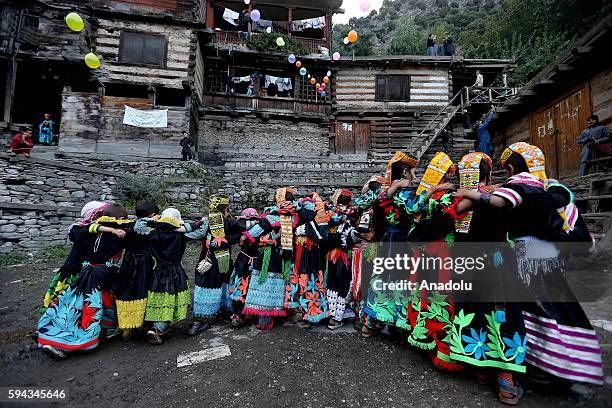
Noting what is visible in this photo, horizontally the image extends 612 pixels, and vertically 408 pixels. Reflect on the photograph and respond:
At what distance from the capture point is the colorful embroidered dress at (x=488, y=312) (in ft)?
7.52

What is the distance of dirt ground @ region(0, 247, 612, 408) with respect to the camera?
2434 millimetres

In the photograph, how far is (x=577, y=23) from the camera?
2008 centimetres

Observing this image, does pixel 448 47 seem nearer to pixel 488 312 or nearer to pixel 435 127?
pixel 435 127

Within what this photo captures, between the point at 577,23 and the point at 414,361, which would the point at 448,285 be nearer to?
the point at 414,361

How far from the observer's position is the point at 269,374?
2.89 m

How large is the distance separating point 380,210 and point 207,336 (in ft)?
9.05

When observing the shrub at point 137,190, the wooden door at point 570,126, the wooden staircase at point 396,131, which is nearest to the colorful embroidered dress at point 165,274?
the shrub at point 137,190

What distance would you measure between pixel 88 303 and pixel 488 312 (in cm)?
414

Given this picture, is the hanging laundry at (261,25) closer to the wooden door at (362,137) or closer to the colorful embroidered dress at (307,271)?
the wooden door at (362,137)

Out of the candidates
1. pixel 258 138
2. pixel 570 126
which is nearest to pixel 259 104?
pixel 258 138

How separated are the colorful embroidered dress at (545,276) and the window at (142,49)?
16596 mm

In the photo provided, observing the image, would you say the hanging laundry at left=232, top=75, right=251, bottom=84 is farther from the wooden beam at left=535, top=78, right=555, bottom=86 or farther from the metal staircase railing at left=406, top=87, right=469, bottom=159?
the wooden beam at left=535, top=78, right=555, bottom=86

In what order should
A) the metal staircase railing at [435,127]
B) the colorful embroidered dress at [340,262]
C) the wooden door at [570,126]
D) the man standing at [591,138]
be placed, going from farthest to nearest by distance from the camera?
1. the metal staircase railing at [435,127]
2. the wooden door at [570,126]
3. the man standing at [591,138]
4. the colorful embroidered dress at [340,262]

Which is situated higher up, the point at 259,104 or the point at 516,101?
the point at 259,104
